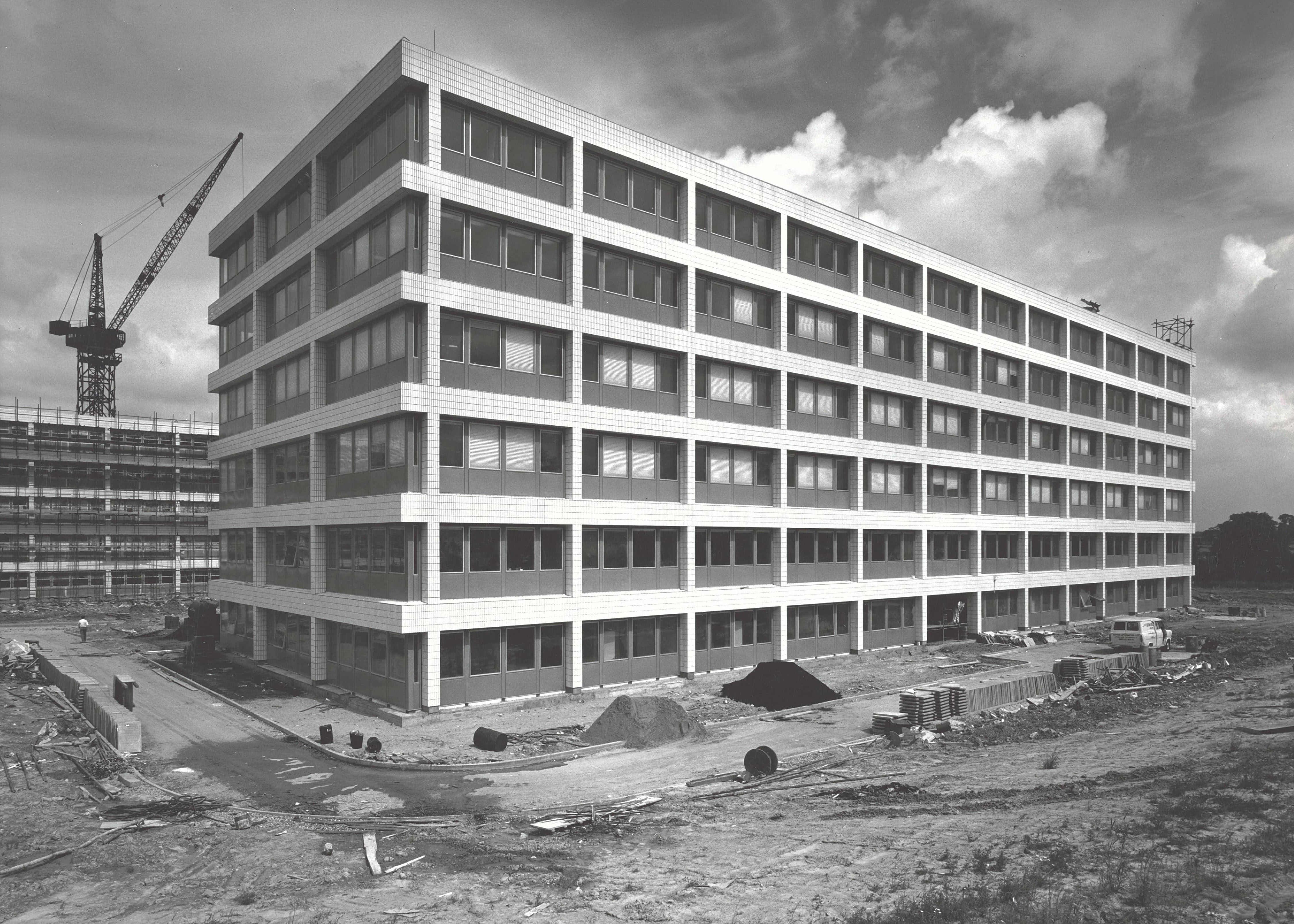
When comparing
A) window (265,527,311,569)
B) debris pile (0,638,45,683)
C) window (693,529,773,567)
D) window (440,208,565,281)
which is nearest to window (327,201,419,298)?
window (440,208,565,281)

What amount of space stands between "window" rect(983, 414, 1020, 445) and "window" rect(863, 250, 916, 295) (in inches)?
433

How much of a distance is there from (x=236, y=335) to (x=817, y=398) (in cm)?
3155

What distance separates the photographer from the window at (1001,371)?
5347cm

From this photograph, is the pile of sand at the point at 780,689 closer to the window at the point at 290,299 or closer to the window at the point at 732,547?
the window at the point at 732,547

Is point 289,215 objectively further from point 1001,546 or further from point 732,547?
point 1001,546

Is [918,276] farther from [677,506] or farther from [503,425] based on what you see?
[503,425]

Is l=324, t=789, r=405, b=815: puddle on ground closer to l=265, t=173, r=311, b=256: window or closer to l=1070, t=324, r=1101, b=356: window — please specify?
l=265, t=173, r=311, b=256: window

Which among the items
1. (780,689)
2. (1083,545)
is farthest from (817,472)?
(1083,545)

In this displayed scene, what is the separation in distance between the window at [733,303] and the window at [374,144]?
45.3 ft

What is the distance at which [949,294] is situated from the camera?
167 ft

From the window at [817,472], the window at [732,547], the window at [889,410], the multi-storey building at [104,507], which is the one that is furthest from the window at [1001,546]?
the multi-storey building at [104,507]

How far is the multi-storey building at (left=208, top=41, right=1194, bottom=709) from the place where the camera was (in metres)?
29.0

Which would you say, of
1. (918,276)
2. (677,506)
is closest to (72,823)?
(677,506)

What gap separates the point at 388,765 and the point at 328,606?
40.4 feet
